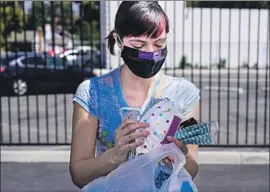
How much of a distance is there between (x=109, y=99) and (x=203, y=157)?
564 centimetres

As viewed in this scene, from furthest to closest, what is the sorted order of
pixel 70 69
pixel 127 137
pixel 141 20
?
pixel 70 69 → pixel 141 20 → pixel 127 137

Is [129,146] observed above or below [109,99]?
below

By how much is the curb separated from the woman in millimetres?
5526

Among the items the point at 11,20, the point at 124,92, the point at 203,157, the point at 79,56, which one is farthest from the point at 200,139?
the point at 11,20

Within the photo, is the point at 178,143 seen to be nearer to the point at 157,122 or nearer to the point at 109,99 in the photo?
the point at 157,122

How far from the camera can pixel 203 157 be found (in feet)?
24.9

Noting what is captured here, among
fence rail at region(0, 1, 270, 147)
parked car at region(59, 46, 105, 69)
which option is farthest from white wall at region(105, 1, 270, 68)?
parked car at region(59, 46, 105, 69)

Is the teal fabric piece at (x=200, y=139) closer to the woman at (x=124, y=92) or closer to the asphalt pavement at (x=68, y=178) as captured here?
the woman at (x=124, y=92)

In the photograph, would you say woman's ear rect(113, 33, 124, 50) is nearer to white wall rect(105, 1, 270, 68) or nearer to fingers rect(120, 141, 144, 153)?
fingers rect(120, 141, 144, 153)

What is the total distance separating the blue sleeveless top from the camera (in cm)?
208

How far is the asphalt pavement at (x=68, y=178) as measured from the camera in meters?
6.48

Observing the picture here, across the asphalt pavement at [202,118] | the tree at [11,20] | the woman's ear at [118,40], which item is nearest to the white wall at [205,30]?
the asphalt pavement at [202,118]

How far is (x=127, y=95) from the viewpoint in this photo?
2.11m

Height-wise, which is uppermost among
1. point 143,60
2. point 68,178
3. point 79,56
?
point 143,60
